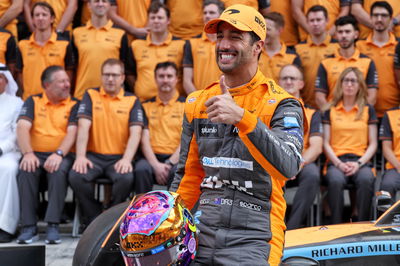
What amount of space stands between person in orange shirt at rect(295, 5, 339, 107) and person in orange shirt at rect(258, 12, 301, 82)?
37 cm

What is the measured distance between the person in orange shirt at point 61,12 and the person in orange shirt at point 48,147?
1.60m

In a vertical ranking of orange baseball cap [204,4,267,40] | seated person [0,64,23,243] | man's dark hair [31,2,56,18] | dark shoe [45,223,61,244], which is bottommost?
dark shoe [45,223,61,244]

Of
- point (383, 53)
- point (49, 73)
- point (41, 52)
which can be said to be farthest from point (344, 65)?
point (41, 52)

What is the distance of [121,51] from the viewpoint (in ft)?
32.6

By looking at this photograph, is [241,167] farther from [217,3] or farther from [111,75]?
[217,3]

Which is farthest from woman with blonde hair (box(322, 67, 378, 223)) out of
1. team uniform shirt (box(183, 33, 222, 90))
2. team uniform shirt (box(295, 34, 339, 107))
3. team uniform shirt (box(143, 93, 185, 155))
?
team uniform shirt (box(143, 93, 185, 155))

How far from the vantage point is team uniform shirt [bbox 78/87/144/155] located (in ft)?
28.8

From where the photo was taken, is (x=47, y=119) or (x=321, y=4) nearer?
(x=47, y=119)

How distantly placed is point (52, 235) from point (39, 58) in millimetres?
3004

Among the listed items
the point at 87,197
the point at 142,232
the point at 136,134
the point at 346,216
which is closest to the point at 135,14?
the point at 136,134

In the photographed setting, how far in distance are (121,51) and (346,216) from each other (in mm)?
3973

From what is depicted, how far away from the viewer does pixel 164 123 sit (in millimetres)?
9133

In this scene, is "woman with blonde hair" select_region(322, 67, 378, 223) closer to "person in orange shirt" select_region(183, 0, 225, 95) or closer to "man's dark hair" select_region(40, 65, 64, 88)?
"person in orange shirt" select_region(183, 0, 225, 95)

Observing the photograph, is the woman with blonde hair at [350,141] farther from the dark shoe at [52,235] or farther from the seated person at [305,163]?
the dark shoe at [52,235]
